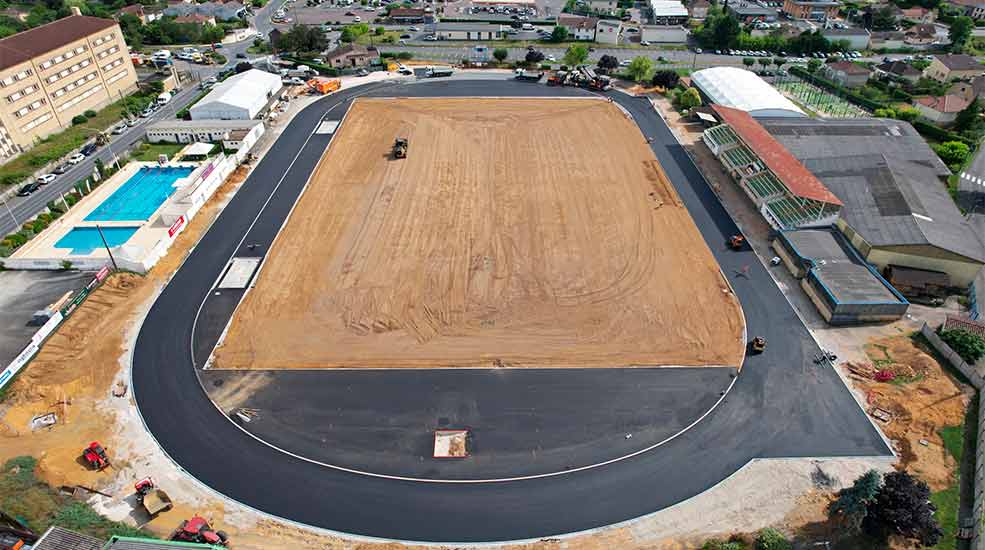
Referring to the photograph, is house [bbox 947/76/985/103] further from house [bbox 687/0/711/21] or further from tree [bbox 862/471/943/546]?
tree [bbox 862/471/943/546]

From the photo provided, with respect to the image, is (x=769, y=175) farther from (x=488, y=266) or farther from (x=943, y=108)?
(x=943, y=108)

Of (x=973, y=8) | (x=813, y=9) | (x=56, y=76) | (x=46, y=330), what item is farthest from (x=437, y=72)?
(x=973, y=8)

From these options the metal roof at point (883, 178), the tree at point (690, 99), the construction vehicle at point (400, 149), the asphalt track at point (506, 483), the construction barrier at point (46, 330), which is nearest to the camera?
the asphalt track at point (506, 483)

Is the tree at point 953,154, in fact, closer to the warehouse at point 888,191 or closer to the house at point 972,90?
the warehouse at point 888,191

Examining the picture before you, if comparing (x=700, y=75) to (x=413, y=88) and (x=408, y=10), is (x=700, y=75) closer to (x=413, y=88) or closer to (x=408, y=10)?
(x=413, y=88)

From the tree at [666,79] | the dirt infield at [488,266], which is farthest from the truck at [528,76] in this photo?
the dirt infield at [488,266]

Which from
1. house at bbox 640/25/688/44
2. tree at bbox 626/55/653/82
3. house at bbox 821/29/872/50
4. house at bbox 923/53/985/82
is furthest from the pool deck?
house at bbox 821/29/872/50
